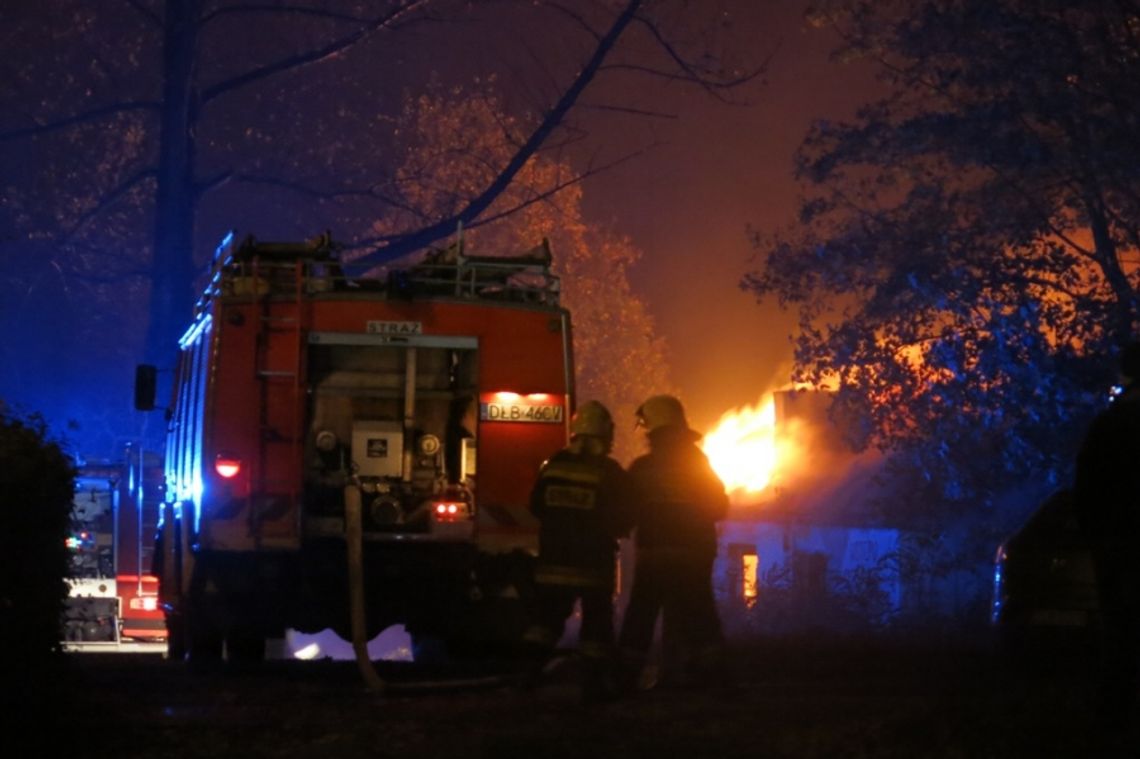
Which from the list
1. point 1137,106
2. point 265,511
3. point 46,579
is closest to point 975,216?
point 1137,106

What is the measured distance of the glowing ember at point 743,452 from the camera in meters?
35.4

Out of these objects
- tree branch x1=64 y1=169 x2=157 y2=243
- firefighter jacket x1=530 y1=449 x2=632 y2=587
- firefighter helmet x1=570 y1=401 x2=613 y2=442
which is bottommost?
firefighter jacket x1=530 y1=449 x2=632 y2=587

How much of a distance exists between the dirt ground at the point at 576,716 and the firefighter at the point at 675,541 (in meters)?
0.35

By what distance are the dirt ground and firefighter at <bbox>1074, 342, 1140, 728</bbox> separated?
0.27m

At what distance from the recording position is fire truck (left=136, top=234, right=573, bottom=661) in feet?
39.2

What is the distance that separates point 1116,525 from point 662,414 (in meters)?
2.55

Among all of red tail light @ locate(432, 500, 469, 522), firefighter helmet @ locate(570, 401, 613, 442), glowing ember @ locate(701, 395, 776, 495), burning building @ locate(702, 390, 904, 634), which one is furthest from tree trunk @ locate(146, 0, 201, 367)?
firefighter helmet @ locate(570, 401, 613, 442)

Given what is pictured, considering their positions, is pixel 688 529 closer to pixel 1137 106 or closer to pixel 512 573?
pixel 512 573

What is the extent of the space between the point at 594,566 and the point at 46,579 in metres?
2.95

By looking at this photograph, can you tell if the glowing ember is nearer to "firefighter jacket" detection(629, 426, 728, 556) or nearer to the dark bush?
"firefighter jacket" detection(629, 426, 728, 556)

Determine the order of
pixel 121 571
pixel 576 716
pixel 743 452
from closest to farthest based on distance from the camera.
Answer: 1. pixel 576 716
2. pixel 121 571
3. pixel 743 452

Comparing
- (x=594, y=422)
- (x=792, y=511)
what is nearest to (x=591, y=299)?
(x=792, y=511)

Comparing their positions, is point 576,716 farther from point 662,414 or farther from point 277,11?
point 277,11

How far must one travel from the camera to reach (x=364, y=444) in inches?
496
